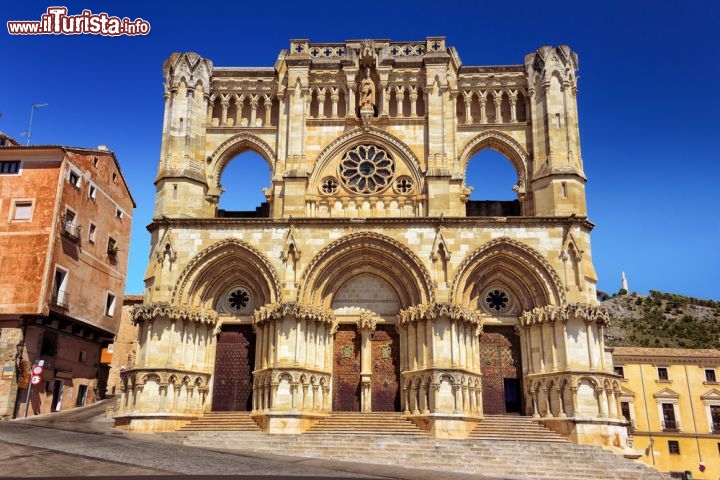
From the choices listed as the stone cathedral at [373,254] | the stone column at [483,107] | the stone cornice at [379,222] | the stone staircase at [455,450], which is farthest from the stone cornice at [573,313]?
the stone column at [483,107]

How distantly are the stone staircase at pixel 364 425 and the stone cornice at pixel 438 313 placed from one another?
3358 millimetres

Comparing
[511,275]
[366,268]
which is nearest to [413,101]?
[366,268]

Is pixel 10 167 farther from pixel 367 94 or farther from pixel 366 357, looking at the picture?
pixel 366 357

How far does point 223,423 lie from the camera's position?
21.6 meters

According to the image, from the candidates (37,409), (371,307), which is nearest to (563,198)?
(371,307)

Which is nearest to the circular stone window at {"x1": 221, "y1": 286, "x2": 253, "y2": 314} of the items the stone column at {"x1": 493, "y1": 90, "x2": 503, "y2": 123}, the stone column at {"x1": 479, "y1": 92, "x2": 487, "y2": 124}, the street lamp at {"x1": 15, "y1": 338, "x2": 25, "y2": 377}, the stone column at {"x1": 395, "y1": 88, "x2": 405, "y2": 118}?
the street lamp at {"x1": 15, "y1": 338, "x2": 25, "y2": 377}

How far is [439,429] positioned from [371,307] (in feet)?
17.6

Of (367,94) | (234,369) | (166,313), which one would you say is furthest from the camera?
(367,94)

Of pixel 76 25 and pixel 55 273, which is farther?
pixel 55 273

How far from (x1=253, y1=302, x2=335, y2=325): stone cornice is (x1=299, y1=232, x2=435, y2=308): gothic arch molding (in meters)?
0.42

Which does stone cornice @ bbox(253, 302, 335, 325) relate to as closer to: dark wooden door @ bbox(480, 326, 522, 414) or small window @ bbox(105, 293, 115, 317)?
dark wooden door @ bbox(480, 326, 522, 414)

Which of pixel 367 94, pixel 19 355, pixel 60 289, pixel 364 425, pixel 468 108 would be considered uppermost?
pixel 367 94

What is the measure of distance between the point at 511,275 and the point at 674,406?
92.6 feet

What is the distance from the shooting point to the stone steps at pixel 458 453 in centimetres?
1709
